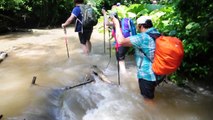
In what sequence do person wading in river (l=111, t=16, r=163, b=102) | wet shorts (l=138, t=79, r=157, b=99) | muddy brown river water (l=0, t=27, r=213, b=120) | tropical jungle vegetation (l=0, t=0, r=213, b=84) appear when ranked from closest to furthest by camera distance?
person wading in river (l=111, t=16, r=163, b=102) → wet shorts (l=138, t=79, r=157, b=99) → muddy brown river water (l=0, t=27, r=213, b=120) → tropical jungle vegetation (l=0, t=0, r=213, b=84)

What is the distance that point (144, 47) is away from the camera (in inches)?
217

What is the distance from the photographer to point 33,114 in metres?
5.74

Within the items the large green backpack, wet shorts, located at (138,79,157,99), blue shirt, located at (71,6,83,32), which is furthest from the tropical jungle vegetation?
blue shirt, located at (71,6,83,32)

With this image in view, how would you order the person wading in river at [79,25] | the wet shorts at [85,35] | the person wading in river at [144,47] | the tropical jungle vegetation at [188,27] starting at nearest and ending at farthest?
1. the person wading in river at [144,47]
2. the tropical jungle vegetation at [188,27]
3. the person wading in river at [79,25]
4. the wet shorts at [85,35]

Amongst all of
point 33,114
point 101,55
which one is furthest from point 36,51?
point 33,114

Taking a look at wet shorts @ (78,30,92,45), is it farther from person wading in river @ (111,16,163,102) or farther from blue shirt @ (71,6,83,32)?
person wading in river @ (111,16,163,102)

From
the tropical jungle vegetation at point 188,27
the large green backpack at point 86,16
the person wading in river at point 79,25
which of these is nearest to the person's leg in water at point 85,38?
the person wading in river at point 79,25

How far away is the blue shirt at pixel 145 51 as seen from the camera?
5469 mm

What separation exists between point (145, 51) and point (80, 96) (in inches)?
77.4

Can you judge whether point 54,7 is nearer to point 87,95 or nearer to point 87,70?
point 87,70

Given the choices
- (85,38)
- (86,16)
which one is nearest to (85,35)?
(85,38)

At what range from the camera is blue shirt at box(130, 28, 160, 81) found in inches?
215

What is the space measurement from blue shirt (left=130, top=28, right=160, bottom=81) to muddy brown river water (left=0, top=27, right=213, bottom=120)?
740 millimetres

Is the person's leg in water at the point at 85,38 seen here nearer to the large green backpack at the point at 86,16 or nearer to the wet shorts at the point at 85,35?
the wet shorts at the point at 85,35
